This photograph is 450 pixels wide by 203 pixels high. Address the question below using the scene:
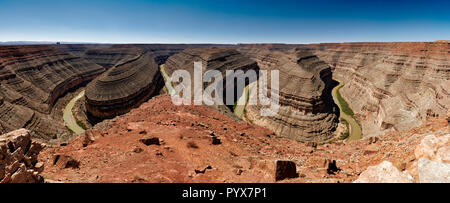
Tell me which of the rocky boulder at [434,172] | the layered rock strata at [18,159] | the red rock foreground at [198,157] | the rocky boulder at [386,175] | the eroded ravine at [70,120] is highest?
the rocky boulder at [434,172]

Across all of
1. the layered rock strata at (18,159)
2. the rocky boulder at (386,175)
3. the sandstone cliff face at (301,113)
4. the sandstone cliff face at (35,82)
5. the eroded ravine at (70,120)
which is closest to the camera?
the rocky boulder at (386,175)

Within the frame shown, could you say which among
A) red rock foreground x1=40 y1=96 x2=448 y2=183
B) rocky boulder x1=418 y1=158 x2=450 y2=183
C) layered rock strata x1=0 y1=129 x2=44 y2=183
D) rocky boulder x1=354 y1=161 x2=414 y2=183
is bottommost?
red rock foreground x1=40 y1=96 x2=448 y2=183

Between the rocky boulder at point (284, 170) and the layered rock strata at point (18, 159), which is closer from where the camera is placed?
the layered rock strata at point (18, 159)

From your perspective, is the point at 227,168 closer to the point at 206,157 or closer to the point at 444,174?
the point at 206,157

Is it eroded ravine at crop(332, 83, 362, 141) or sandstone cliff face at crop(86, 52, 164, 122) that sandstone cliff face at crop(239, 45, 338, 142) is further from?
sandstone cliff face at crop(86, 52, 164, 122)

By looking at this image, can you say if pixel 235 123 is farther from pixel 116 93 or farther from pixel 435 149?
pixel 116 93

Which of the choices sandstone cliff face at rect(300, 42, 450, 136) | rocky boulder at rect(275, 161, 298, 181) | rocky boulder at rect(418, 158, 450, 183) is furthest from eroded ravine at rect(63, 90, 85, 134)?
sandstone cliff face at rect(300, 42, 450, 136)

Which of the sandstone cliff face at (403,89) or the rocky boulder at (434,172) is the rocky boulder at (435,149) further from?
the sandstone cliff face at (403,89)

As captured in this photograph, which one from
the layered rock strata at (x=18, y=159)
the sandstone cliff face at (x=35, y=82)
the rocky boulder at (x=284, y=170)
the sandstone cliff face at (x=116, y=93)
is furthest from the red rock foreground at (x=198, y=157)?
the sandstone cliff face at (x=116, y=93)

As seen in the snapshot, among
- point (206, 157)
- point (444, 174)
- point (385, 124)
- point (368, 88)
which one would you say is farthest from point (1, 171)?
point (368, 88)
